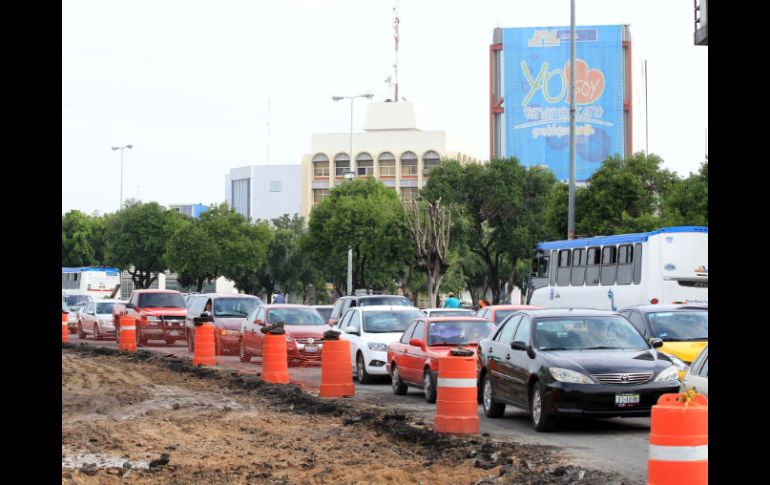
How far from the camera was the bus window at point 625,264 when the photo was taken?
32031 millimetres

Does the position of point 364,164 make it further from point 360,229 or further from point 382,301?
point 382,301

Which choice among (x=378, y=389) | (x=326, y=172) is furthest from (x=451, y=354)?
(x=326, y=172)

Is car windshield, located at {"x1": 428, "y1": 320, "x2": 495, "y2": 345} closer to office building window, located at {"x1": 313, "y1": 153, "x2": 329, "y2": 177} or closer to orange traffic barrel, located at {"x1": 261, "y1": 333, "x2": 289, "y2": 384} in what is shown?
orange traffic barrel, located at {"x1": 261, "y1": 333, "x2": 289, "y2": 384}

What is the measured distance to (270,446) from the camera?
43.8 feet

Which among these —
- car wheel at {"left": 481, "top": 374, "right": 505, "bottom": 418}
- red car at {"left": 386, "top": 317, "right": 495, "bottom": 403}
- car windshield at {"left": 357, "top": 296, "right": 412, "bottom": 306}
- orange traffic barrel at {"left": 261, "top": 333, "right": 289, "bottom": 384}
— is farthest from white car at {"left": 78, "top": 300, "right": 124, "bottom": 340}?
car wheel at {"left": 481, "top": 374, "right": 505, "bottom": 418}

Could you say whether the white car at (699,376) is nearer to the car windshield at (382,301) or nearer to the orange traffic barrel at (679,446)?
the orange traffic barrel at (679,446)

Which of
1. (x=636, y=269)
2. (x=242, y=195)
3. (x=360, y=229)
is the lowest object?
(x=636, y=269)

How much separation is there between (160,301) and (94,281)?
36782mm

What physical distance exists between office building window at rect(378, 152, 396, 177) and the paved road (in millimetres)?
108767

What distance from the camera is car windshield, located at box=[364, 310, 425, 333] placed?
24328 mm

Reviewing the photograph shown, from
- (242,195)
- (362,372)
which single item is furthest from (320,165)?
(362,372)

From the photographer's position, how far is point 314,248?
220 feet

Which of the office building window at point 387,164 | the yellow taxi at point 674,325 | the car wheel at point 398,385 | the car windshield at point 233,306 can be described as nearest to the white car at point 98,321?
the car windshield at point 233,306
